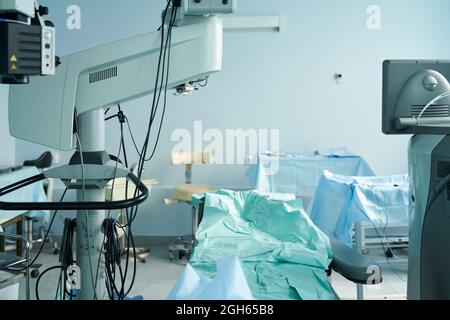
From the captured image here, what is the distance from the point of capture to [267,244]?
1.68m

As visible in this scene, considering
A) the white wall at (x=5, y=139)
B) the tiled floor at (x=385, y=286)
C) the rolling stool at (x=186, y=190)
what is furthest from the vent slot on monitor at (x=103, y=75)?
the white wall at (x=5, y=139)

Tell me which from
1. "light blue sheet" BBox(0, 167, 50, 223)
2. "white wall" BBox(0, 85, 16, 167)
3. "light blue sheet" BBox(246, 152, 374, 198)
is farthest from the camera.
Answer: "white wall" BBox(0, 85, 16, 167)

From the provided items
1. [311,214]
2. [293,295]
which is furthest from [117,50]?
[311,214]

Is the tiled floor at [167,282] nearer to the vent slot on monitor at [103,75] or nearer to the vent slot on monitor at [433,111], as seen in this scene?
the vent slot on monitor at [433,111]

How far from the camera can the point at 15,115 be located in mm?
1439

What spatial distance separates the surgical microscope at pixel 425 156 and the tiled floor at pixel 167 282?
1683mm

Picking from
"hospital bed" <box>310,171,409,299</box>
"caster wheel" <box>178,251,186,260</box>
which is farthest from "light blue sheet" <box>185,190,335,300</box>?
"caster wheel" <box>178,251,186,260</box>

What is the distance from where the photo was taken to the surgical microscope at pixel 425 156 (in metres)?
1.27

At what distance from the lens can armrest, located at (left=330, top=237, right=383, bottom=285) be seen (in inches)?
55.2

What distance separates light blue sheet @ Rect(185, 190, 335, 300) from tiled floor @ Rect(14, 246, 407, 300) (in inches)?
44.3

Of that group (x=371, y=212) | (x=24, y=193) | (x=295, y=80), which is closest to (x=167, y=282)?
(x=24, y=193)

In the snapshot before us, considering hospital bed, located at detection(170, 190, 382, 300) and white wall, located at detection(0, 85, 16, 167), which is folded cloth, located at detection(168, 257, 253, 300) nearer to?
hospital bed, located at detection(170, 190, 382, 300)
